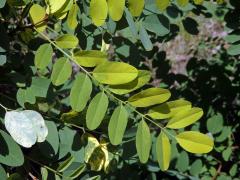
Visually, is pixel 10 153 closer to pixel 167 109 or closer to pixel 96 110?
pixel 96 110

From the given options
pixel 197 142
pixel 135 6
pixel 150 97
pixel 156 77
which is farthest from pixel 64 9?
pixel 156 77

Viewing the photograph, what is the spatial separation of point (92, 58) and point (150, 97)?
138 millimetres

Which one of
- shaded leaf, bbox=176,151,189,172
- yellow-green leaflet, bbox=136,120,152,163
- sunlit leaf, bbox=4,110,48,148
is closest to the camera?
sunlit leaf, bbox=4,110,48,148

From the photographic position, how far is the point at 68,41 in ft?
3.42

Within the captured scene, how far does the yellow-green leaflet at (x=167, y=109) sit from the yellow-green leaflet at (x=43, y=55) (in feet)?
0.77

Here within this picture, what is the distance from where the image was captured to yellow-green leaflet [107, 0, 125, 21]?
3.25ft

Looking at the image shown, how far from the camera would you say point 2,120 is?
1058mm

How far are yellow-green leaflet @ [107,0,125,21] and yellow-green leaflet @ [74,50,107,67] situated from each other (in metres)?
0.08

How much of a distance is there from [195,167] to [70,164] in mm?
1056

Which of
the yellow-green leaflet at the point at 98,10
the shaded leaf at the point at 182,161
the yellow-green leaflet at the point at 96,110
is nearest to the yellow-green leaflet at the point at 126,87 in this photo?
the yellow-green leaflet at the point at 96,110

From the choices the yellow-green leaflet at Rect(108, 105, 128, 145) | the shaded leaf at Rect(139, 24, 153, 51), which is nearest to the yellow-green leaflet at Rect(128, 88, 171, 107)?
the yellow-green leaflet at Rect(108, 105, 128, 145)

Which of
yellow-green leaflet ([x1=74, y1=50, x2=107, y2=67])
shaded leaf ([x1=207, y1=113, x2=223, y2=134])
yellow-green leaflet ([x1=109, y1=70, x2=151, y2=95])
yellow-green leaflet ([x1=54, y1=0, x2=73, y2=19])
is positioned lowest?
shaded leaf ([x1=207, y1=113, x2=223, y2=134])

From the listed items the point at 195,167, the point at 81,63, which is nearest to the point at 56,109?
the point at 81,63

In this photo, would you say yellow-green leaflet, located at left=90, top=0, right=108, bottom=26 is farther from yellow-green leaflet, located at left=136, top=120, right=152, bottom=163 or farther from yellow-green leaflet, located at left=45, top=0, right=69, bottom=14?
yellow-green leaflet, located at left=136, top=120, right=152, bottom=163
